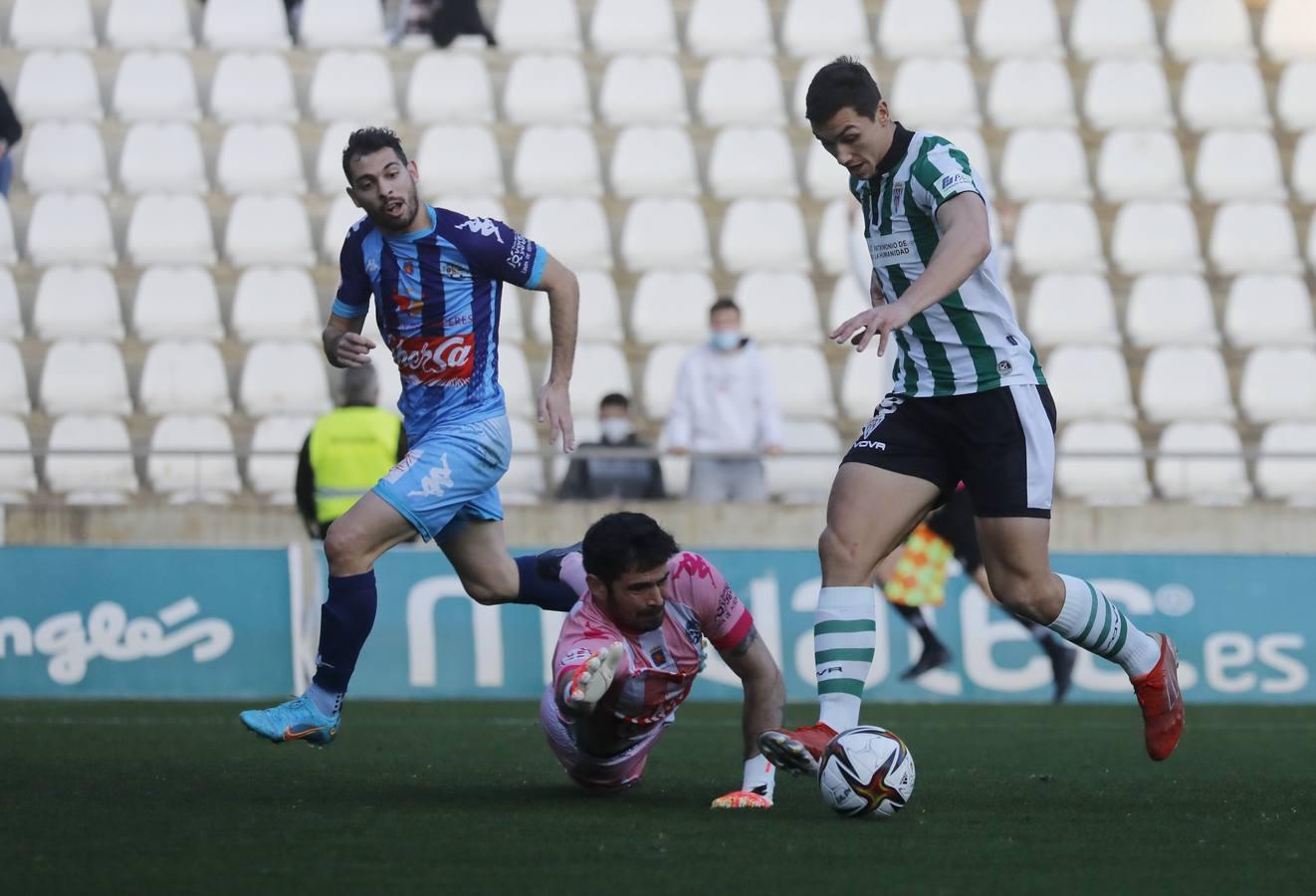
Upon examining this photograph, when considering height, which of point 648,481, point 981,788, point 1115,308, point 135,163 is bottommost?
point 981,788

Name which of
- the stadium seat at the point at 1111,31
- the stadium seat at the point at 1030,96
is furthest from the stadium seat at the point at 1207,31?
the stadium seat at the point at 1030,96

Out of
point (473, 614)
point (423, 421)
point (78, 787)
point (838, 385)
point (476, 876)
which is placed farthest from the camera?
point (838, 385)

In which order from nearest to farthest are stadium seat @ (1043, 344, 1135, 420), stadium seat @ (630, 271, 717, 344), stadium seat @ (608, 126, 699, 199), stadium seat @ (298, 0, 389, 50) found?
stadium seat @ (1043, 344, 1135, 420), stadium seat @ (630, 271, 717, 344), stadium seat @ (608, 126, 699, 199), stadium seat @ (298, 0, 389, 50)

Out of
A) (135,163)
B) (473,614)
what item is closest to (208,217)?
(135,163)

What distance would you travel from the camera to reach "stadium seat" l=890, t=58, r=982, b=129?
15.4 meters

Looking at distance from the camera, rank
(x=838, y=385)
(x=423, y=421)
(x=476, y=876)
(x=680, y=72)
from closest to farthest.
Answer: (x=476, y=876)
(x=423, y=421)
(x=838, y=385)
(x=680, y=72)

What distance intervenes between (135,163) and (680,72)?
14.1 feet

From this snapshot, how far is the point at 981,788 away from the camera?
627 cm

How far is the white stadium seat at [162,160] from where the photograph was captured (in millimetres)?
14828

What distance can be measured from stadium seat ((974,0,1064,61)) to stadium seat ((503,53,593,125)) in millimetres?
3352

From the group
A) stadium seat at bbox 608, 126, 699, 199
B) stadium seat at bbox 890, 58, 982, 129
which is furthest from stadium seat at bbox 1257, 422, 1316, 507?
stadium seat at bbox 608, 126, 699, 199

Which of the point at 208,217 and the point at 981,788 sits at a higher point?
the point at 208,217

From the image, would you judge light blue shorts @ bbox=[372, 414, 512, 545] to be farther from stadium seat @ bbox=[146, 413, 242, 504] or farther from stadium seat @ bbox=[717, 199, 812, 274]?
stadium seat @ bbox=[717, 199, 812, 274]

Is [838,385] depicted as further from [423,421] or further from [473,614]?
[423,421]
